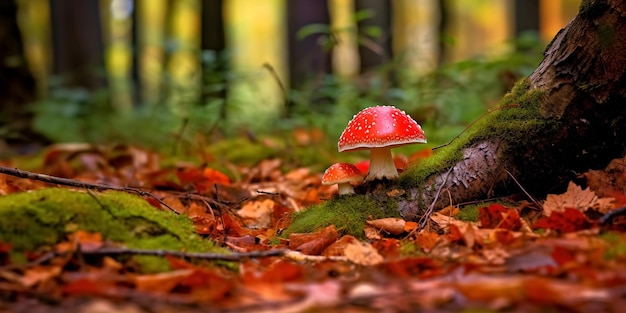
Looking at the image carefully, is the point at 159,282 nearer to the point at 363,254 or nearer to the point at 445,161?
the point at 363,254

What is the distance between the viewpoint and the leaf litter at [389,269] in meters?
1.80

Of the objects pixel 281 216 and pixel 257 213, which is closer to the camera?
pixel 281 216

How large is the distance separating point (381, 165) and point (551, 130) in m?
0.96

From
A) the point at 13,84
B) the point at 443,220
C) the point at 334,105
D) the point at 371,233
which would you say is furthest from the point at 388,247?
the point at 13,84

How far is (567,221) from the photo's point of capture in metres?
2.59

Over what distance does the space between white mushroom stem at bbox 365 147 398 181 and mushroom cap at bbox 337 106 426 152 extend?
18cm

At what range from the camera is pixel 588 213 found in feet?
8.92

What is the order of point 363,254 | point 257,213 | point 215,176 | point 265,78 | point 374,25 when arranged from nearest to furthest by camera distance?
point 363,254
point 257,213
point 215,176
point 265,78
point 374,25

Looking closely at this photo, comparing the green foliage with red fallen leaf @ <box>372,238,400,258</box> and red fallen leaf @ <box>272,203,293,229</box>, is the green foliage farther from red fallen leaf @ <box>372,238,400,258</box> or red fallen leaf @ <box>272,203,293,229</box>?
red fallen leaf @ <box>372,238,400,258</box>

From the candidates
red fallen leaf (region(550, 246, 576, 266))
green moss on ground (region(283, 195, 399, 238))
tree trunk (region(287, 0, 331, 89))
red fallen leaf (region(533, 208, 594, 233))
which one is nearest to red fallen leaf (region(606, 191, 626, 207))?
red fallen leaf (region(533, 208, 594, 233))

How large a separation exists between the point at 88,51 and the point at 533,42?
1028 centimetres

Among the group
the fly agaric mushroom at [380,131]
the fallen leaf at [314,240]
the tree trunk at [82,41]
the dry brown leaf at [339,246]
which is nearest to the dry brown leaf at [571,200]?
the fly agaric mushroom at [380,131]

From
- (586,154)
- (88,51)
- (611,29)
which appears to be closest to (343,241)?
(586,154)

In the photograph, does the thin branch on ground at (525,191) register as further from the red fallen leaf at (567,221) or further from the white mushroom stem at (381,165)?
the white mushroom stem at (381,165)
